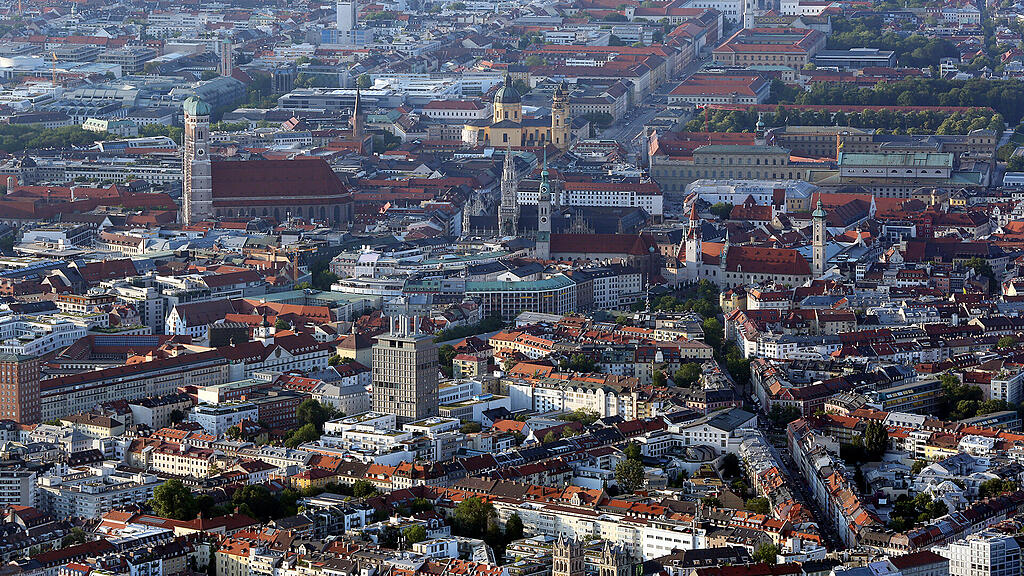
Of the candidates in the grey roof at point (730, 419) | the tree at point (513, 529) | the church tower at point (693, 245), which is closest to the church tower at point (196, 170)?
the church tower at point (693, 245)

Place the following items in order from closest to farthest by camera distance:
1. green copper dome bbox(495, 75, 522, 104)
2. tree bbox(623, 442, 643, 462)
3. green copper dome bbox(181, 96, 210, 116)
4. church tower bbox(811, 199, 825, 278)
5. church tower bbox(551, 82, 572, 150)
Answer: tree bbox(623, 442, 643, 462) → church tower bbox(811, 199, 825, 278) → green copper dome bbox(181, 96, 210, 116) → church tower bbox(551, 82, 572, 150) → green copper dome bbox(495, 75, 522, 104)

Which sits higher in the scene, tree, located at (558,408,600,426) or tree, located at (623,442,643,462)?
tree, located at (623,442,643,462)

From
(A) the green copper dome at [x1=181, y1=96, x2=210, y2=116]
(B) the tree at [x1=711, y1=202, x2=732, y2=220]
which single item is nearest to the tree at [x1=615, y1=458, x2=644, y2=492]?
(B) the tree at [x1=711, y1=202, x2=732, y2=220]

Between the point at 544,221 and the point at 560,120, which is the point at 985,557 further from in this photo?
the point at 560,120

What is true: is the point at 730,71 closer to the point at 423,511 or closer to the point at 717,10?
the point at 717,10

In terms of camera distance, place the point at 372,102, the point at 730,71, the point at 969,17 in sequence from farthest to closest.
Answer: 1. the point at 969,17
2. the point at 730,71
3. the point at 372,102

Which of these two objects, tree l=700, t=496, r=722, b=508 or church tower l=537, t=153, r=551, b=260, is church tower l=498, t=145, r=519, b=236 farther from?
tree l=700, t=496, r=722, b=508

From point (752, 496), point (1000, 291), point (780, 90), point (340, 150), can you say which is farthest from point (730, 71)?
point (752, 496)
